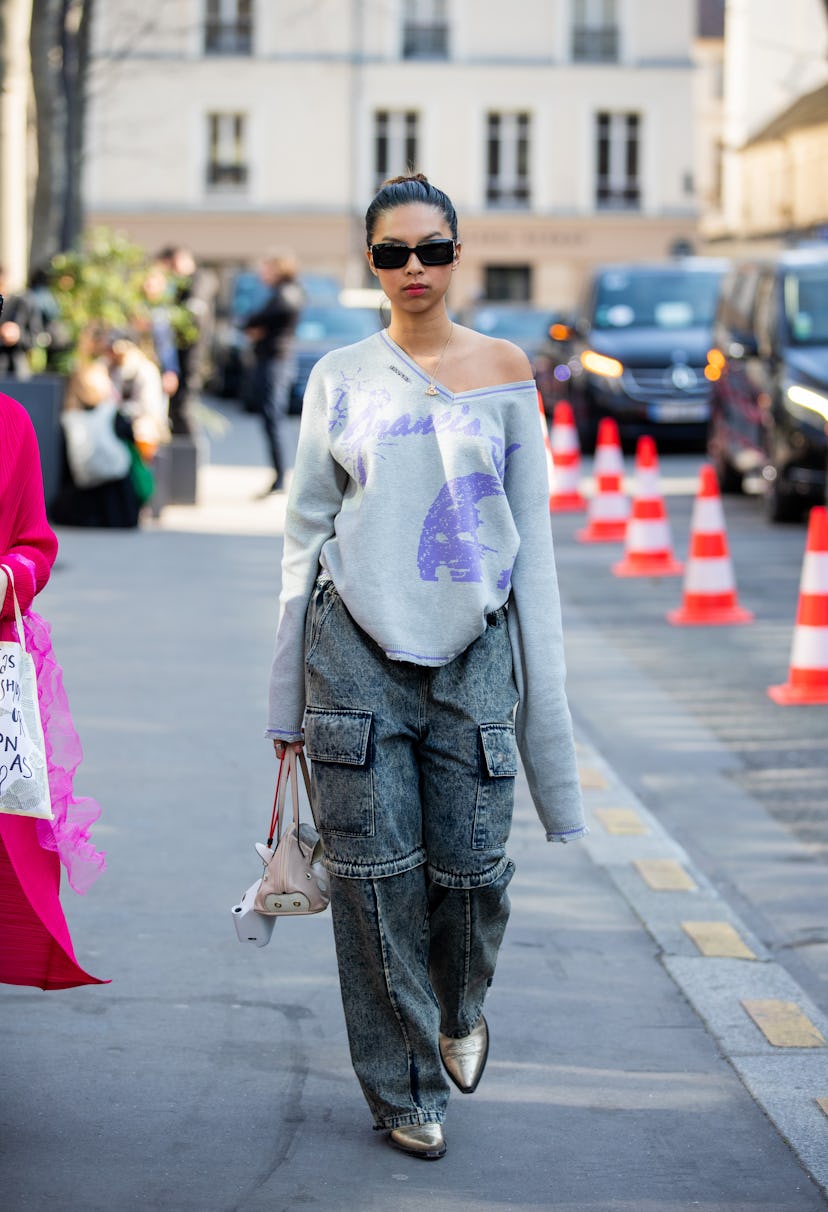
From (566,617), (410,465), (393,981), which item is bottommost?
(566,617)

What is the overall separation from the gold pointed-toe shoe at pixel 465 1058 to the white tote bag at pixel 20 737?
2.93ft

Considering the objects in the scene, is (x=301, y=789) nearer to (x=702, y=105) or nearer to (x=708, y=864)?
(x=708, y=864)

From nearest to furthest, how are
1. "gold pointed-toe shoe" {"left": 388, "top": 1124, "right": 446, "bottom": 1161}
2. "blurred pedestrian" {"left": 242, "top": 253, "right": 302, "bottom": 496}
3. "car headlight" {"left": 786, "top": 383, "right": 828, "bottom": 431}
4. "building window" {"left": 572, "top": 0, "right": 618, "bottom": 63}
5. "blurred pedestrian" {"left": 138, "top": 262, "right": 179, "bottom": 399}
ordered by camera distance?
"gold pointed-toe shoe" {"left": 388, "top": 1124, "right": 446, "bottom": 1161}, "car headlight" {"left": 786, "top": 383, "right": 828, "bottom": 431}, "blurred pedestrian" {"left": 242, "top": 253, "right": 302, "bottom": 496}, "blurred pedestrian" {"left": 138, "top": 262, "right": 179, "bottom": 399}, "building window" {"left": 572, "top": 0, "right": 618, "bottom": 63}

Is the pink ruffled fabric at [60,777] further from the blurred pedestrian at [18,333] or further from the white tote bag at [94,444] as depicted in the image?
the blurred pedestrian at [18,333]

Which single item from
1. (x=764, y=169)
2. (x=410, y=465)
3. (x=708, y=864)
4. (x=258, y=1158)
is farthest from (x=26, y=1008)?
(x=764, y=169)

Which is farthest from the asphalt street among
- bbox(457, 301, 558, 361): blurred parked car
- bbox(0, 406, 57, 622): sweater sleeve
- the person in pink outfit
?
bbox(457, 301, 558, 361): blurred parked car

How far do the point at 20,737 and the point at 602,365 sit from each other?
1820cm

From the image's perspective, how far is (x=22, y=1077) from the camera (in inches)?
174

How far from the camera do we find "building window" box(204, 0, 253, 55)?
5416cm

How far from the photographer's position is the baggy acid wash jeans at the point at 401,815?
13.0 feet

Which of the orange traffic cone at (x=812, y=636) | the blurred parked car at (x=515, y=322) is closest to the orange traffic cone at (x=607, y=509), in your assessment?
the orange traffic cone at (x=812, y=636)

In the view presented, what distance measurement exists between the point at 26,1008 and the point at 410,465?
68.1 inches

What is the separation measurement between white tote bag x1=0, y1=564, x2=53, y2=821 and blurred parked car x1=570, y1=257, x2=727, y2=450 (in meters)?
18.0

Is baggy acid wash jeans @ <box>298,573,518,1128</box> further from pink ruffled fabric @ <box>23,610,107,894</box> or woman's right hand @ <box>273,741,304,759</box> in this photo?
pink ruffled fabric @ <box>23,610,107,894</box>
